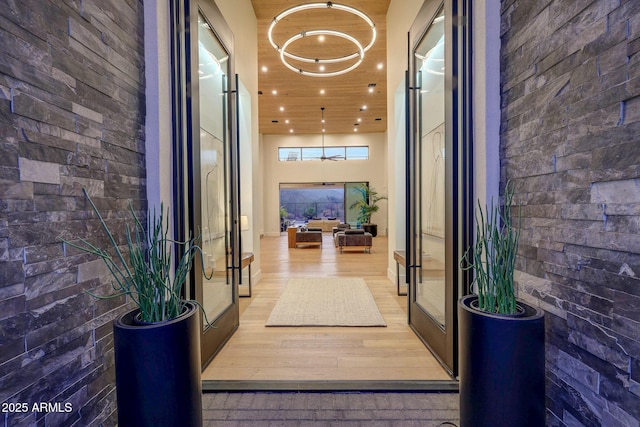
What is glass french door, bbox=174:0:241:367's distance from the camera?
6.70 feet

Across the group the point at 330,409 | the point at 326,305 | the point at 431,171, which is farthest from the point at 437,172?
the point at 326,305

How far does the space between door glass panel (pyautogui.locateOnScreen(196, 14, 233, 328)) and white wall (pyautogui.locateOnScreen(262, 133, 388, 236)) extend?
10639 mm

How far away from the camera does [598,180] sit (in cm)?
115

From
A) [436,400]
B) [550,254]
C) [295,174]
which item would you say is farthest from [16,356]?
[295,174]

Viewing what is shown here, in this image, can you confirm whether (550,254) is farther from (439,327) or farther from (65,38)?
(65,38)

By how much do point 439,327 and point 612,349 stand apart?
48.9 inches

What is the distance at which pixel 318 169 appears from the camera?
1355 cm

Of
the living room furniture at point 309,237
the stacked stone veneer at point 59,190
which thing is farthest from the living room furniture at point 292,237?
the stacked stone veneer at point 59,190

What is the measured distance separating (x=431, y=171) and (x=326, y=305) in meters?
2.00

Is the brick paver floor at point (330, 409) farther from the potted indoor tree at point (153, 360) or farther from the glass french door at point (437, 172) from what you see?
the potted indoor tree at point (153, 360)

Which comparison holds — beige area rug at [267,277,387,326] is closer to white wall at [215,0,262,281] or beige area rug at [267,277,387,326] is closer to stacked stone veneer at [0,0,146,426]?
white wall at [215,0,262,281]

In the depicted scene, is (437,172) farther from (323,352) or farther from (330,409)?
(330,409)

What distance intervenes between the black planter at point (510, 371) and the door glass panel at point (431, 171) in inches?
42.8

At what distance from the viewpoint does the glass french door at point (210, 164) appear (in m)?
2.04
